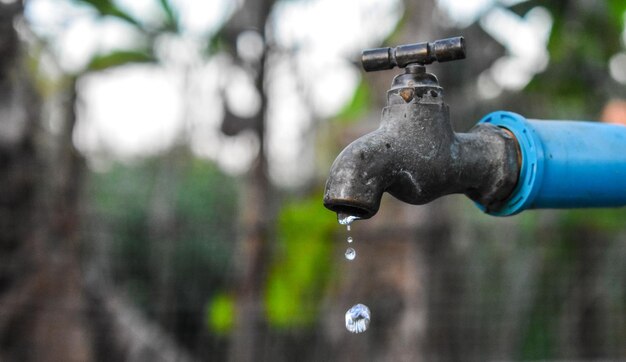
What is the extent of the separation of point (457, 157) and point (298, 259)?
3.21m

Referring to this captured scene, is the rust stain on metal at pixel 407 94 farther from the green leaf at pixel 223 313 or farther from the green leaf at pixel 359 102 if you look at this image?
the green leaf at pixel 359 102

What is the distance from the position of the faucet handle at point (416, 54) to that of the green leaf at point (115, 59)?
3.29 meters

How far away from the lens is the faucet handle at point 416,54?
1022 mm

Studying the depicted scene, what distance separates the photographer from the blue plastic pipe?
1.13 meters

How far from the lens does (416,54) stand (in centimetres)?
106

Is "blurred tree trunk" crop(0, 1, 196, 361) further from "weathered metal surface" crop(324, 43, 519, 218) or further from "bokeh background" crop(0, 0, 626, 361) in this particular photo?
"weathered metal surface" crop(324, 43, 519, 218)

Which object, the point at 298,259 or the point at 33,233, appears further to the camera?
the point at 298,259

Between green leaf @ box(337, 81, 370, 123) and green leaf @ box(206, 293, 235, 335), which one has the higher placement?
green leaf @ box(337, 81, 370, 123)

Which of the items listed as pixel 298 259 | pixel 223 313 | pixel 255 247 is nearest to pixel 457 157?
pixel 255 247

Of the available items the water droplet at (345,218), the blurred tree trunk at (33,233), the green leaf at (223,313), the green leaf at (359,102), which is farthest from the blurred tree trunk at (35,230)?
the water droplet at (345,218)

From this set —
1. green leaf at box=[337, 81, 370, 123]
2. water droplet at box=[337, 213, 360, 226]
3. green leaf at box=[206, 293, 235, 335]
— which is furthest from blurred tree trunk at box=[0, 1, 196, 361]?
water droplet at box=[337, 213, 360, 226]

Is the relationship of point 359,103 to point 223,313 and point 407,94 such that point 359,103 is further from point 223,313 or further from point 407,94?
point 407,94

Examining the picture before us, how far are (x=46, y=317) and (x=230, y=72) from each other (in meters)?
2.05

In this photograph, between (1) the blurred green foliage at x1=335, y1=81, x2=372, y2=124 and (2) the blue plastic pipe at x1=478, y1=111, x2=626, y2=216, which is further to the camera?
(1) the blurred green foliage at x1=335, y1=81, x2=372, y2=124
